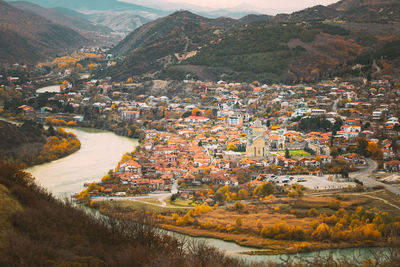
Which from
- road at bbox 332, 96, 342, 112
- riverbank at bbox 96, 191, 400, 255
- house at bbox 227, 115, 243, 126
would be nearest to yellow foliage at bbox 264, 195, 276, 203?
riverbank at bbox 96, 191, 400, 255

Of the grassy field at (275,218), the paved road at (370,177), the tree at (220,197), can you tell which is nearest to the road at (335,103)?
the paved road at (370,177)

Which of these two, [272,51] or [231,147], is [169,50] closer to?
[272,51]

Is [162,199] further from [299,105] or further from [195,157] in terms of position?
[299,105]

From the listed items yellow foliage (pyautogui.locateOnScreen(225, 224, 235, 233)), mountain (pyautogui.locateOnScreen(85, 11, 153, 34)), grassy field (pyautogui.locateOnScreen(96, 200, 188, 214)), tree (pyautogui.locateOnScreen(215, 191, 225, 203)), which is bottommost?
yellow foliage (pyautogui.locateOnScreen(225, 224, 235, 233))

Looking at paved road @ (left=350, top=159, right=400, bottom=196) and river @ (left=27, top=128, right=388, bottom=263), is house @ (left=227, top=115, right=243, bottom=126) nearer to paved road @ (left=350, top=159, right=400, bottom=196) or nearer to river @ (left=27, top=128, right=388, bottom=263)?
river @ (left=27, top=128, right=388, bottom=263)

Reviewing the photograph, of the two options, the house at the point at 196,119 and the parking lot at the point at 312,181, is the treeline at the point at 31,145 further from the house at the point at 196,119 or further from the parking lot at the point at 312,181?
the parking lot at the point at 312,181
